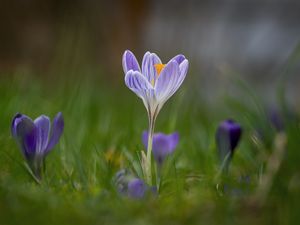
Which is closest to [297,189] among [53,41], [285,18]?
[53,41]

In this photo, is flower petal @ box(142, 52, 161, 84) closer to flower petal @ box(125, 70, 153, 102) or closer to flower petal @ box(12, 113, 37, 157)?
flower petal @ box(125, 70, 153, 102)

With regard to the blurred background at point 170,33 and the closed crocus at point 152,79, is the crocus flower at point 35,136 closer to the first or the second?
the closed crocus at point 152,79

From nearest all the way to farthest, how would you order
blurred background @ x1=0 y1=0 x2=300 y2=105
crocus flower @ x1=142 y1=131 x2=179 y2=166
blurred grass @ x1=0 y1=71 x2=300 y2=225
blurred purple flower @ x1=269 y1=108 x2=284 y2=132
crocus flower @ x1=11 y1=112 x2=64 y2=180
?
blurred grass @ x1=0 y1=71 x2=300 y2=225 < crocus flower @ x1=11 y1=112 x2=64 y2=180 < crocus flower @ x1=142 y1=131 x2=179 y2=166 < blurred purple flower @ x1=269 y1=108 x2=284 y2=132 < blurred background @ x1=0 y1=0 x2=300 y2=105

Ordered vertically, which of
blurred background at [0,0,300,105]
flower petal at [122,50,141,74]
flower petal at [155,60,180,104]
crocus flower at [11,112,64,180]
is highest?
flower petal at [122,50,141,74]

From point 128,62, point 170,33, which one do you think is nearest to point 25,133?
point 128,62

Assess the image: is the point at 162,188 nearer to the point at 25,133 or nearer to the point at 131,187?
the point at 131,187

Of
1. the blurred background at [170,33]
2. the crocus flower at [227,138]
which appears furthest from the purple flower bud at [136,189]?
the blurred background at [170,33]

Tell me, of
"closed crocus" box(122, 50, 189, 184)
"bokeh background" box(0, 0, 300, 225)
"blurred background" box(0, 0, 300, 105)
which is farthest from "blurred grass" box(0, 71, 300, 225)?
"blurred background" box(0, 0, 300, 105)
